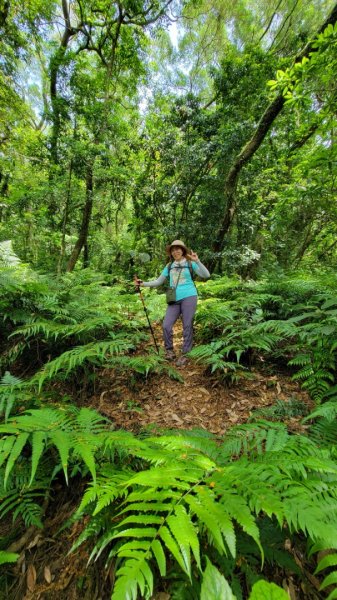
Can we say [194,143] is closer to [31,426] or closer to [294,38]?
[294,38]

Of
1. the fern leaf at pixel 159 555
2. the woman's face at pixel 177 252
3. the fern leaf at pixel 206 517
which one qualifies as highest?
the woman's face at pixel 177 252

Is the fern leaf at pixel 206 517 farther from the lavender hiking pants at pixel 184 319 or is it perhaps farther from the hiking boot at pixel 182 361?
the lavender hiking pants at pixel 184 319

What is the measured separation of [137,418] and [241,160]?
719cm

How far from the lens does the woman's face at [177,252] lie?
14.8 feet

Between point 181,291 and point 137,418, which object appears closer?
point 137,418

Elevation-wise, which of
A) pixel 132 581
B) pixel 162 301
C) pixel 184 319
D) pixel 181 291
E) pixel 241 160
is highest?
pixel 241 160

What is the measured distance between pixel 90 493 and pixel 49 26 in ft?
48.4

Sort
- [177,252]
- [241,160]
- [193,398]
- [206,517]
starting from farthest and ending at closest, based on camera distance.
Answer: [241,160]
[177,252]
[193,398]
[206,517]

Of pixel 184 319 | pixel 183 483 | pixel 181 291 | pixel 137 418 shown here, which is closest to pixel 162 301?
pixel 181 291

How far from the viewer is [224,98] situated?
27.6 ft

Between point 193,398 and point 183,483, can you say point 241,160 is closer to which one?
point 193,398

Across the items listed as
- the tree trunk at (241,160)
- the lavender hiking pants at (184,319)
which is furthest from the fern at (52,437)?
the tree trunk at (241,160)

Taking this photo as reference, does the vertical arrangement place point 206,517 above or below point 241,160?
below

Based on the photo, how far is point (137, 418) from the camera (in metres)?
2.94
